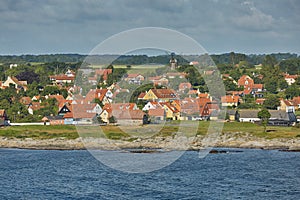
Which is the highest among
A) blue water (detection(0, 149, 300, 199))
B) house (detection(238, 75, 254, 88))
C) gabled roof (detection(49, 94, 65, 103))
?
house (detection(238, 75, 254, 88))

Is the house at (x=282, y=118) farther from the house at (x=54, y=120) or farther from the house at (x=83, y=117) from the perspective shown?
the house at (x=54, y=120)

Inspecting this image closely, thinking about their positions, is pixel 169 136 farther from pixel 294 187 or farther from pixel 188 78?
pixel 188 78

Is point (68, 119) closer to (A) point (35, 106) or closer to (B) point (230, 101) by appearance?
(A) point (35, 106)

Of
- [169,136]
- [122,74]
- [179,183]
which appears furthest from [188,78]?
[179,183]

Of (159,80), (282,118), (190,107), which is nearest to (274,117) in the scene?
(282,118)

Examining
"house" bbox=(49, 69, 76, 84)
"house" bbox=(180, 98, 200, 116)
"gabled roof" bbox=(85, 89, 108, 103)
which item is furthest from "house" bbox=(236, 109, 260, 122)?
"house" bbox=(49, 69, 76, 84)

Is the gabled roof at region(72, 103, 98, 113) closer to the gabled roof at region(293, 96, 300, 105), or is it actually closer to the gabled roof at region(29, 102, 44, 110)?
the gabled roof at region(29, 102, 44, 110)
